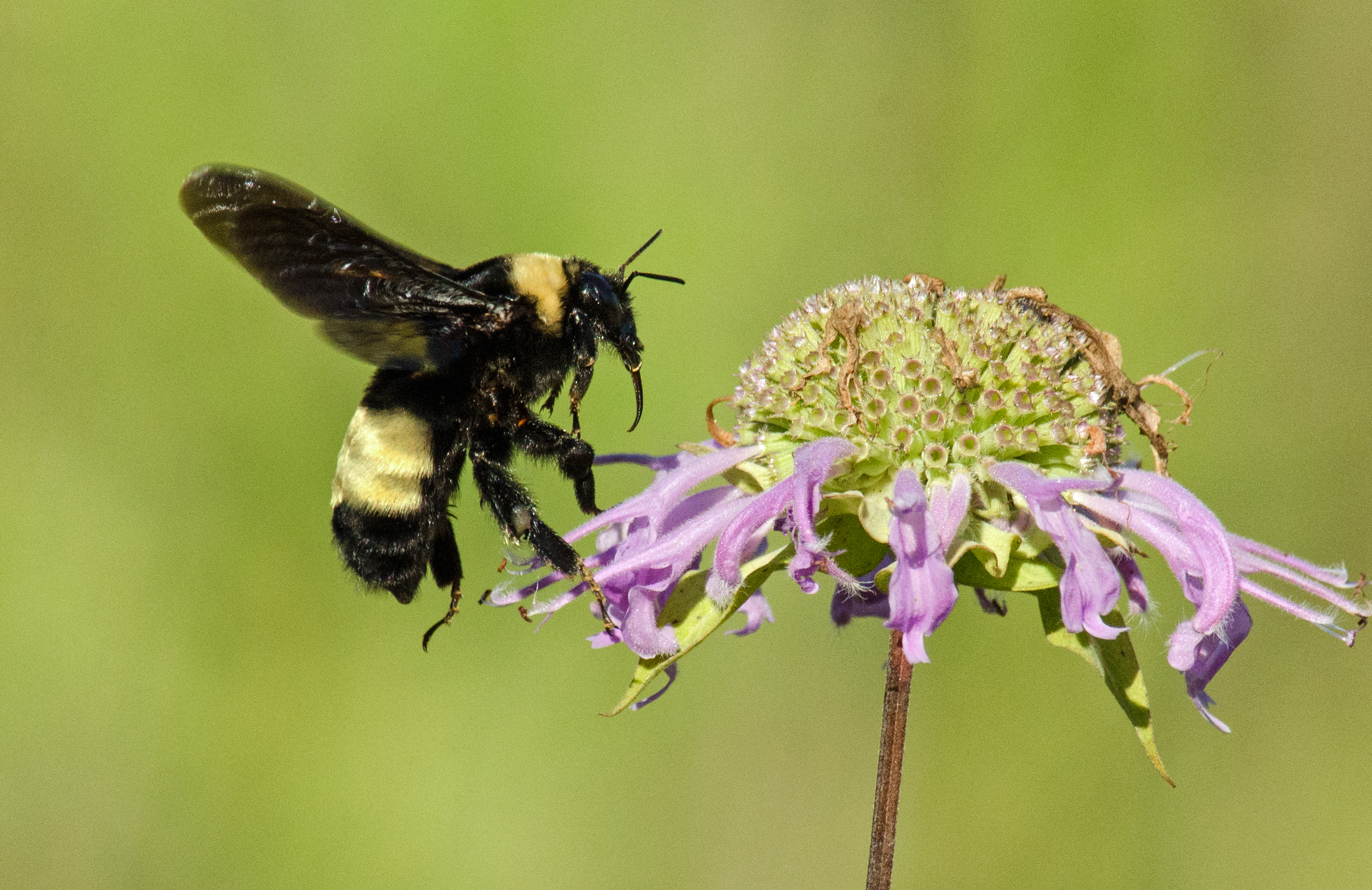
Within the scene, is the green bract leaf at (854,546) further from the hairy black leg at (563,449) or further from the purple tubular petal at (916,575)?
the hairy black leg at (563,449)

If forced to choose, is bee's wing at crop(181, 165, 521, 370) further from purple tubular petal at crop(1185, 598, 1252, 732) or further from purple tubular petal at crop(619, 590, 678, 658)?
purple tubular petal at crop(1185, 598, 1252, 732)

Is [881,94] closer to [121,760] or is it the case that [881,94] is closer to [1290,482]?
[1290,482]

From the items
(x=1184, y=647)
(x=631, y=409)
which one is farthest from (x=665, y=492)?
(x=631, y=409)

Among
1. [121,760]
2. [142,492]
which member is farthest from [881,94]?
[121,760]

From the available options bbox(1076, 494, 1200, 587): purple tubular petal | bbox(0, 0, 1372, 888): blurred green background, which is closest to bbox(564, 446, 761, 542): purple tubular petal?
bbox(1076, 494, 1200, 587): purple tubular petal

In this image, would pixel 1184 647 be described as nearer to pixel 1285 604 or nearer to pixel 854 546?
pixel 1285 604
